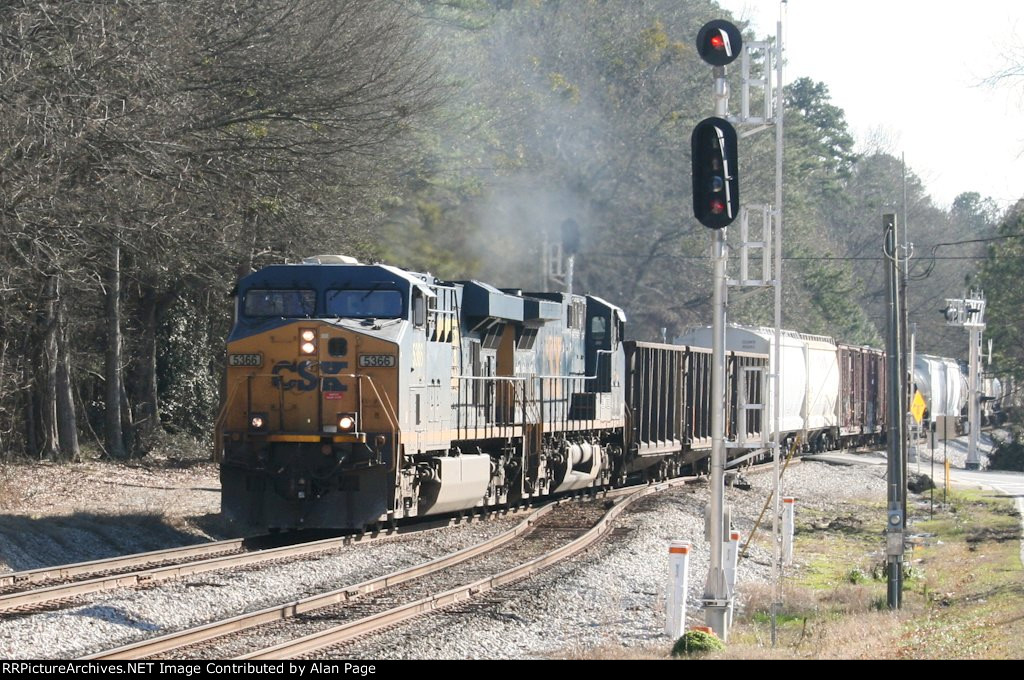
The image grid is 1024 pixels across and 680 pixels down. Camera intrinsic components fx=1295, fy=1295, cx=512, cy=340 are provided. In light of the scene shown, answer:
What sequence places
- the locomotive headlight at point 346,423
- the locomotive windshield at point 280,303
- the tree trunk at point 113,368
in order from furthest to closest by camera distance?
the tree trunk at point 113,368 → the locomotive windshield at point 280,303 → the locomotive headlight at point 346,423

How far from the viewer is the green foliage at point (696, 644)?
10.5 metres

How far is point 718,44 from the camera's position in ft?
38.2

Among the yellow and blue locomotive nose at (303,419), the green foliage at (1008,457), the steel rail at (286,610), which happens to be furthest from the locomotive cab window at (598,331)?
the green foliage at (1008,457)

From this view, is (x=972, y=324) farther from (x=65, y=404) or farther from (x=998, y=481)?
(x=65, y=404)

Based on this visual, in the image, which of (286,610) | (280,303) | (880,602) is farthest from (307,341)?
(880,602)

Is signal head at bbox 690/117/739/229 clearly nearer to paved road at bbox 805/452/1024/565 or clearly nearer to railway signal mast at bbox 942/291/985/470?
paved road at bbox 805/452/1024/565

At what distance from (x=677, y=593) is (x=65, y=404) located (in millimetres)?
19556

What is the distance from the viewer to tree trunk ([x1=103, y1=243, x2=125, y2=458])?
28.2 meters

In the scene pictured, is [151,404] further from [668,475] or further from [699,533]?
[699,533]

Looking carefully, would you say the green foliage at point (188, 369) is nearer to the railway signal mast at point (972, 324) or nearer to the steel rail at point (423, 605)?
the steel rail at point (423, 605)

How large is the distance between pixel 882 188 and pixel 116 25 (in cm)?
9326

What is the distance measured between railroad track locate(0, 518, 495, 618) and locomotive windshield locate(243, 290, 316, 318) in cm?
300

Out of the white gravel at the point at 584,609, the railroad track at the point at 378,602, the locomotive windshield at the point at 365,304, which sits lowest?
the white gravel at the point at 584,609

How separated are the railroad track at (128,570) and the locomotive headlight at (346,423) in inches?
57.3
